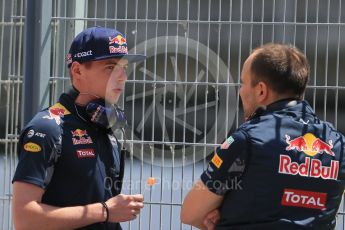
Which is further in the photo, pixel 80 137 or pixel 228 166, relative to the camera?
pixel 80 137

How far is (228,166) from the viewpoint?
231cm

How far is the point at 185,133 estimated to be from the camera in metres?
4.18

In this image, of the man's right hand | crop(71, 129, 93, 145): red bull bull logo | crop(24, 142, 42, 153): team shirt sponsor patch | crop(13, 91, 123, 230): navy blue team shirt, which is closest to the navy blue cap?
crop(13, 91, 123, 230): navy blue team shirt

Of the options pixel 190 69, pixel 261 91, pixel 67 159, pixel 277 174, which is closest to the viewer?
pixel 277 174

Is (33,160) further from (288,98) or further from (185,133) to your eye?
(185,133)

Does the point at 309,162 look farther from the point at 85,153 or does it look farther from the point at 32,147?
the point at 32,147

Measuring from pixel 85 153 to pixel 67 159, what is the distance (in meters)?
0.08

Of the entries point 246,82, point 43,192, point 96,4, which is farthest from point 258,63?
point 96,4

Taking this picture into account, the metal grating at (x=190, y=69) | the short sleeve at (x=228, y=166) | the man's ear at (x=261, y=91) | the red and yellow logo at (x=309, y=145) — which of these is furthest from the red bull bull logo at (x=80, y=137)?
the metal grating at (x=190, y=69)

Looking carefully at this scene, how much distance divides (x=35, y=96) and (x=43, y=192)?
5.14 ft

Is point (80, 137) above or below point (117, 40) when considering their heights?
below

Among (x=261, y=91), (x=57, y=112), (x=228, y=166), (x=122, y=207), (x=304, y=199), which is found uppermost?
(x=261, y=91)

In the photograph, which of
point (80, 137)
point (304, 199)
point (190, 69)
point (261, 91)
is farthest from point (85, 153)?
point (190, 69)

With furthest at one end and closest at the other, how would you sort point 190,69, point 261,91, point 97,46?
point 190,69
point 97,46
point 261,91
